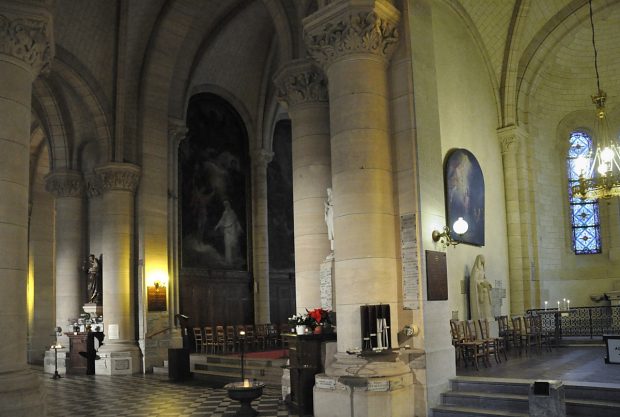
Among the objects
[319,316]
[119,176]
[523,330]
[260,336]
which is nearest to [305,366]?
[319,316]

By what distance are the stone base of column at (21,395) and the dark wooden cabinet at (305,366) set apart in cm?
396

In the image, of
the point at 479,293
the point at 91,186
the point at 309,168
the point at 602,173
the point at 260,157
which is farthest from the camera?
the point at 260,157

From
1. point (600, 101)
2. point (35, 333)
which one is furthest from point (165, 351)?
point (600, 101)

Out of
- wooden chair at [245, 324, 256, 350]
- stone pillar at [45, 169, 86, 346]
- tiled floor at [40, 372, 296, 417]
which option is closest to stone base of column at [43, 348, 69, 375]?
stone pillar at [45, 169, 86, 346]

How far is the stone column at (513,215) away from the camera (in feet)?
58.4

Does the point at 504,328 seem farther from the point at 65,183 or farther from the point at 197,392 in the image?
the point at 65,183

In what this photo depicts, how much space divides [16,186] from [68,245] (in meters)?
12.5

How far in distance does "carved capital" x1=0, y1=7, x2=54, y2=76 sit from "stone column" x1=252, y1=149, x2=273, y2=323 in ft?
45.0

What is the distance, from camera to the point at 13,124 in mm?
9453

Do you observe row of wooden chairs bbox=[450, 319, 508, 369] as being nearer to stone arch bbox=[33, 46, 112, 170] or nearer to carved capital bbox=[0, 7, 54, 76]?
carved capital bbox=[0, 7, 54, 76]

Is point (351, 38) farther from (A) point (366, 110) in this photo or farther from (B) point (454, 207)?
(B) point (454, 207)

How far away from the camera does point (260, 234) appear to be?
77.4 ft

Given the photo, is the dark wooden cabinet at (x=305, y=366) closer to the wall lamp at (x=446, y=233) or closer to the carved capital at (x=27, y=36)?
the wall lamp at (x=446, y=233)

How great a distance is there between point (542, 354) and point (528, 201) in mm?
5620
